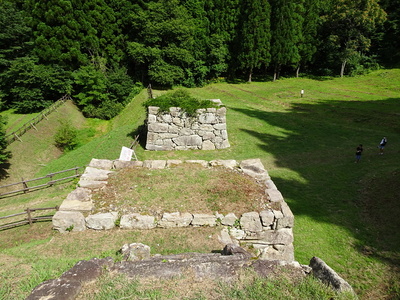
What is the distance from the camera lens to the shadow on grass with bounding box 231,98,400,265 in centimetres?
948

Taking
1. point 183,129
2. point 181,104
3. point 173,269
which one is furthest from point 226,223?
point 181,104

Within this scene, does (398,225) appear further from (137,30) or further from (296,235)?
(137,30)

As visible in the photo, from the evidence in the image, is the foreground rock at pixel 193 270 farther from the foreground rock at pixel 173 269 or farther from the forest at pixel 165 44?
the forest at pixel 165 44

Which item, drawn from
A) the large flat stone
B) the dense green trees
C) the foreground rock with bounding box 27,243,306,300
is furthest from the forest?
the foreground rock with bounding box 27,243,306,300

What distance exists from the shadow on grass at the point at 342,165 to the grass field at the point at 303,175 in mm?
48

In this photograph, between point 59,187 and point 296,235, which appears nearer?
point 296,235

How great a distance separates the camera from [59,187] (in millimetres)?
13078

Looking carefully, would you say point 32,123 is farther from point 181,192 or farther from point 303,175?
point 303,175

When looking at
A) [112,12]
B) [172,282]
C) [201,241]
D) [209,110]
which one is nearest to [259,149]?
[209,110]

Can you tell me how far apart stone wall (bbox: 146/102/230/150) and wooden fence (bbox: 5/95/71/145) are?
12.5 m

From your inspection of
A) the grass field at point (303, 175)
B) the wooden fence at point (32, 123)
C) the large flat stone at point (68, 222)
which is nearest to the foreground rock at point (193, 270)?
the grass field at point (303, 175)

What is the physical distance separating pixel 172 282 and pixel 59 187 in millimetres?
11248

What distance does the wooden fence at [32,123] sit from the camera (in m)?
20.1

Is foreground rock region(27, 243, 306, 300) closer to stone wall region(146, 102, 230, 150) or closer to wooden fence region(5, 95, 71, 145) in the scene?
stone wall region(146, 102, 230, 150)
